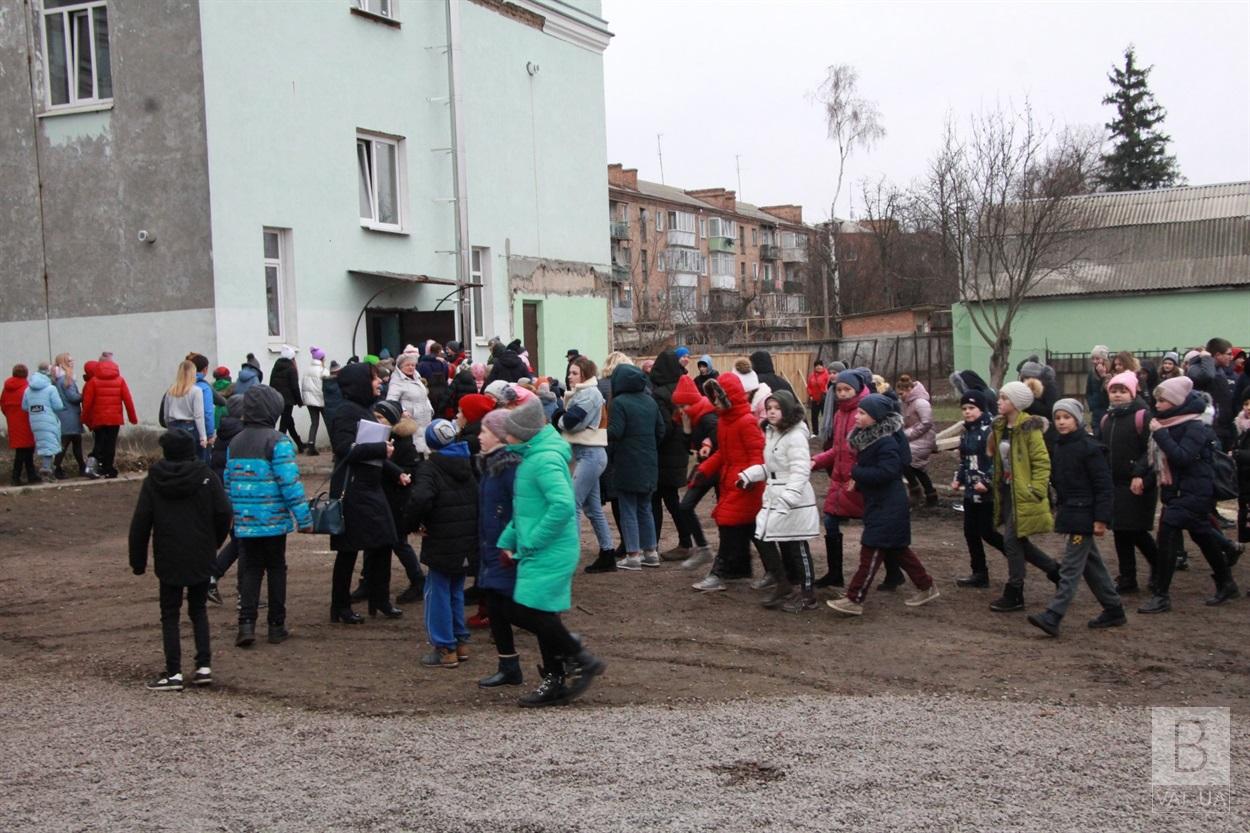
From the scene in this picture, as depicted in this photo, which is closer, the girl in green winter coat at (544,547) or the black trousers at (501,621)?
the girl in green winter coat at (544,547)

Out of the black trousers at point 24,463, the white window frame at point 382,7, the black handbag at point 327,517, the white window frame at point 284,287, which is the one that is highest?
the white window frame at point 382,7

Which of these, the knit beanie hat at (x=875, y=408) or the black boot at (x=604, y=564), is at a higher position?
the knit beanie hat at (x=875, y=408)

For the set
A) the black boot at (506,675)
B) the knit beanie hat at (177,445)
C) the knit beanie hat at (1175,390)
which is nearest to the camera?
the black boot at (506,675)

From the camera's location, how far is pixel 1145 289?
3944 cm

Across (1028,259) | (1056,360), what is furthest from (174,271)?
(1056,360)

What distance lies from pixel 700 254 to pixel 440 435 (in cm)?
8124

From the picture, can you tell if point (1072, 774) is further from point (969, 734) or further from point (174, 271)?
point (174, 271)

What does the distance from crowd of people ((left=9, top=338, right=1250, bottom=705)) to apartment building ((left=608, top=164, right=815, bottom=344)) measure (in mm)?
52008

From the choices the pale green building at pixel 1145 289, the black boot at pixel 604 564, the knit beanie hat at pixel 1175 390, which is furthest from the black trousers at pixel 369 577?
the pale green building at pixel 1145 289

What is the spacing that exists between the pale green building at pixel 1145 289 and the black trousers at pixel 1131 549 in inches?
1172

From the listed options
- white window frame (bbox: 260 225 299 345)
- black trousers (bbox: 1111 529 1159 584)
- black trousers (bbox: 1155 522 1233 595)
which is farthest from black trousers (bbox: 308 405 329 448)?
black trousers (bbox: 1155 522 1233 595)

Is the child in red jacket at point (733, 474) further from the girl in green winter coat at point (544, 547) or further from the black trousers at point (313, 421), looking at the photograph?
the black trousers at point (313, 421)

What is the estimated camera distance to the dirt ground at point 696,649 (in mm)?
7254

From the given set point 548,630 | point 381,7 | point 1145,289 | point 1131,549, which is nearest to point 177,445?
point 548,630
